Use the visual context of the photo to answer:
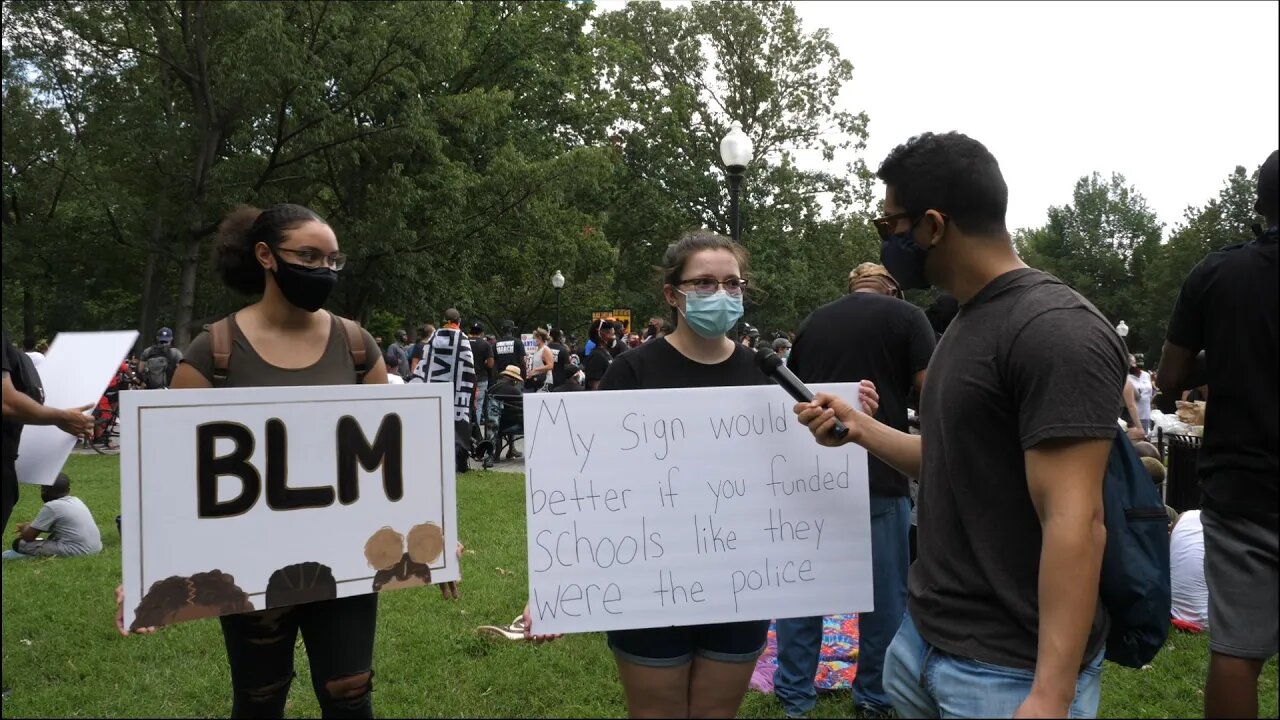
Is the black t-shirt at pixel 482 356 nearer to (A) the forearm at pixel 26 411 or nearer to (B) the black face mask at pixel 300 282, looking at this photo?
(A) the forearm at pixel 26 411

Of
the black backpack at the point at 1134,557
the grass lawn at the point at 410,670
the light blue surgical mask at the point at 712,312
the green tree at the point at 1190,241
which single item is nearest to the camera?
the black backpack at the point at 1134,557

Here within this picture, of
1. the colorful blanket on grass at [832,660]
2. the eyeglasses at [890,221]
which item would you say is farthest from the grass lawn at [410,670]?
the eyeglasses at [890,221]

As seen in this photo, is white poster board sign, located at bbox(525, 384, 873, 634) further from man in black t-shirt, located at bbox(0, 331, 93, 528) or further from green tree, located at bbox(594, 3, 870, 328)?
green tree, located at bbox(594, 3, 870, 328)

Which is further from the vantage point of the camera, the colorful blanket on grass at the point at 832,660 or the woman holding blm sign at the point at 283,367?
the colorful blanket on grass at the point at 832,660

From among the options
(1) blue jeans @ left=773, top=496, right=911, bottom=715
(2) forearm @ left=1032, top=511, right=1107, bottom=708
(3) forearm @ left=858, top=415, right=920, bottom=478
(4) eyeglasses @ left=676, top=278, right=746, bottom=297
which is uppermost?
(4) eyeglasses @ left=676, top=278, right=746, bottom=297

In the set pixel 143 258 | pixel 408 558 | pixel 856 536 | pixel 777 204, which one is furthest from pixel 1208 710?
pixel 777 204

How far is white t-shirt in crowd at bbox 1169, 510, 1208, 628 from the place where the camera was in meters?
4.85

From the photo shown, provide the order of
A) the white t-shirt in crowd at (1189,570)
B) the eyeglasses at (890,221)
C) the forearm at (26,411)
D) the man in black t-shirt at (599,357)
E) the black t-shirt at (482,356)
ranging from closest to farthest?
the eyeglasses at (890,221) < the forearm at (26,411) < the white t-shirt in crowd at (1189,570) < the man in black t-shirt at (599,357) < the black t-shirt at (482,356)

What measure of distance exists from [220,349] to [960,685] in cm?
215

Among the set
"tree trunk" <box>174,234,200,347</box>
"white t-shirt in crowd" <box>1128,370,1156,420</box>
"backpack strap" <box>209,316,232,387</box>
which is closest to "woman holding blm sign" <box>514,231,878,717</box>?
"backpack strap" <box>209,316,232,387</box>

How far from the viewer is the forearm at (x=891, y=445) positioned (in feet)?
7.65

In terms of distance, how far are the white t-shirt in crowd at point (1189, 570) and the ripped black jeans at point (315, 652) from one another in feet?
14.0

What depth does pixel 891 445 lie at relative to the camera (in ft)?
7.68

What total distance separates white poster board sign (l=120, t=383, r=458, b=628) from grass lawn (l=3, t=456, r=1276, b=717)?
1.83 meters
